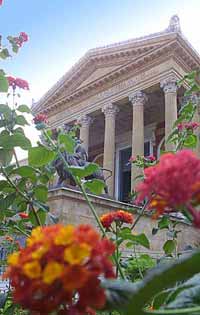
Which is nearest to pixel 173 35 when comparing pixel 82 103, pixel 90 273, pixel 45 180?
pixel 82 103

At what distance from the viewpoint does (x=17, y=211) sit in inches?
75.8

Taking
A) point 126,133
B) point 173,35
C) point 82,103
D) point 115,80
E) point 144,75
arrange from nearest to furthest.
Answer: point 173,35
point 144,75
point 115,80
point 82,103
point 126,133

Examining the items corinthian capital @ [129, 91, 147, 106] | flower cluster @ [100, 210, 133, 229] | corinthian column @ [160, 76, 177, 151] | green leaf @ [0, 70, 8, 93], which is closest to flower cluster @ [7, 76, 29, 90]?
green leaf @ [0, 70, 8, 93]

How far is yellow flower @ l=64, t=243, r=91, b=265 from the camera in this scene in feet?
1.64

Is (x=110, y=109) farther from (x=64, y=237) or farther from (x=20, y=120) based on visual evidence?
(x=64, y=237)

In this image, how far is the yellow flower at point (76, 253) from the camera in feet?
1.64

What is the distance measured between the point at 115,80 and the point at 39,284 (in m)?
17.5

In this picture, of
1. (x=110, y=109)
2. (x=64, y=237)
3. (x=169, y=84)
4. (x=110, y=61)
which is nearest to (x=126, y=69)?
(x=110, y=61)

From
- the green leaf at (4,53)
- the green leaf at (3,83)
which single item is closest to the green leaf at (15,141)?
the green leaf at (3,83)

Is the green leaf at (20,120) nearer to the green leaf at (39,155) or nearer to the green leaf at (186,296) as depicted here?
the green leaf at (39,155)

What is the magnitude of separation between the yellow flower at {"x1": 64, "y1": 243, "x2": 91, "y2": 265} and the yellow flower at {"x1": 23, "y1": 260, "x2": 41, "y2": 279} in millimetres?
42

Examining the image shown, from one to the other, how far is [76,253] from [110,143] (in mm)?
16080

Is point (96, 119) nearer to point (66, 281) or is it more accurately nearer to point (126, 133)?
point (126, 133)

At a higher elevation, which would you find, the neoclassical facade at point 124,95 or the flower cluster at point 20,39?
the neoclassical facade at point 124,95
